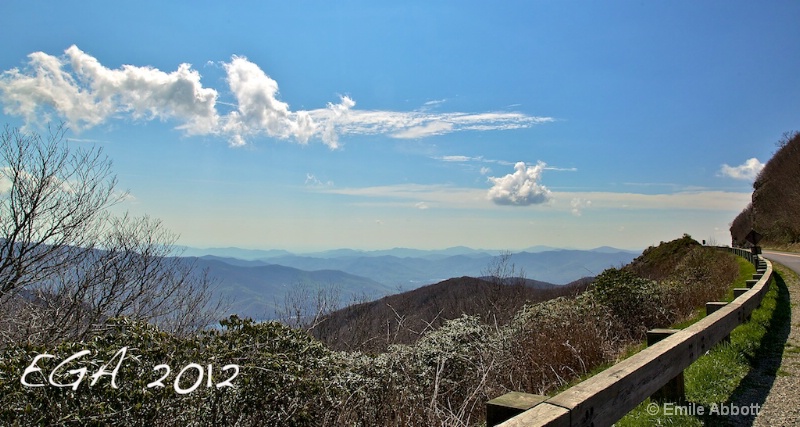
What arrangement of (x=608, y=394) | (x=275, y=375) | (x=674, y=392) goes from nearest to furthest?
1. (x=608, y=394)
2. (x=674, y=392)
3. (x=275, y=375)

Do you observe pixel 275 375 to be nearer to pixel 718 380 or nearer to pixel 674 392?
pixel 674 392

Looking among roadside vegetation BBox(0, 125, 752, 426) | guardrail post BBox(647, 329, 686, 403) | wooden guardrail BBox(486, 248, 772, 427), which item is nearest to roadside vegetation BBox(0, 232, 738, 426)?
roadside vegetation BBox(0, 125, 752, 426)

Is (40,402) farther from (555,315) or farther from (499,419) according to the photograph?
(555,315)

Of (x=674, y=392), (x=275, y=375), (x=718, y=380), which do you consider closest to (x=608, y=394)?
(x=674, y=392)

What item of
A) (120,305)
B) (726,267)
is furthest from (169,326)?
(726,267)

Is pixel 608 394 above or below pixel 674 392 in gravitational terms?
above

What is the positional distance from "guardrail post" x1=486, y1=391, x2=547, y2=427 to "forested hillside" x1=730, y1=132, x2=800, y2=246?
→ 1897 inches

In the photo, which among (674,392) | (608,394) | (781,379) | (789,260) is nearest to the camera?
(608,394)

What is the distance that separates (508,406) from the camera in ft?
8.14

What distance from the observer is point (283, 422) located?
508 centimetres

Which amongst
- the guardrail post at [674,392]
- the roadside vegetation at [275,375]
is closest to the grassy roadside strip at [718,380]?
the guardrail post at [674,392]

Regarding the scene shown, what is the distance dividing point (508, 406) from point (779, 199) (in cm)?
5922

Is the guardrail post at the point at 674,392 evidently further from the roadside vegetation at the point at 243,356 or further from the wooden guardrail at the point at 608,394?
the roadside vegetation at the point at 243,356

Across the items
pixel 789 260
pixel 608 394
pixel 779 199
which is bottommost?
pixel 608 394
